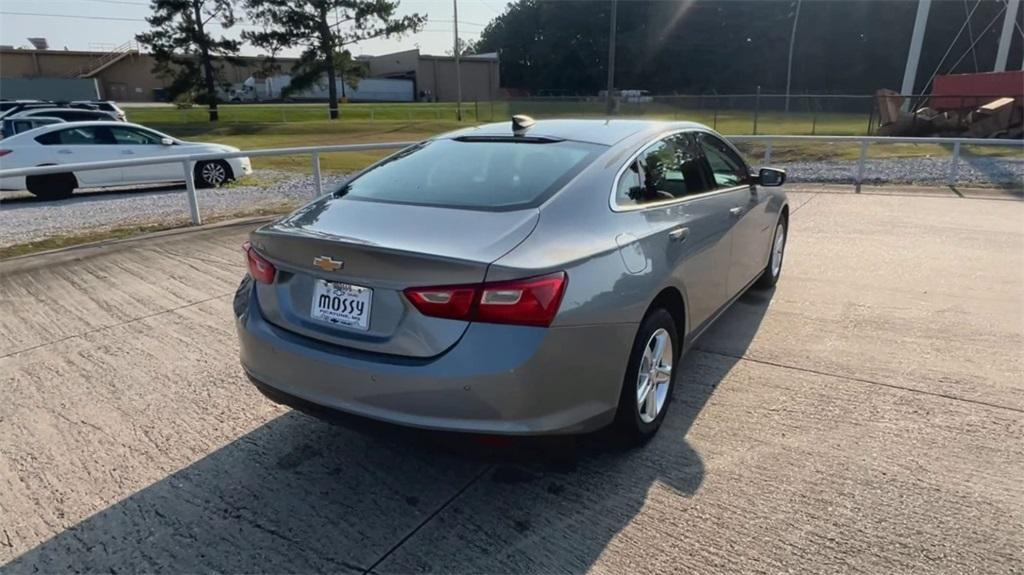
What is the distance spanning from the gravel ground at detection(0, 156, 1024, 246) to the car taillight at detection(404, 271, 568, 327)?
8.07 m

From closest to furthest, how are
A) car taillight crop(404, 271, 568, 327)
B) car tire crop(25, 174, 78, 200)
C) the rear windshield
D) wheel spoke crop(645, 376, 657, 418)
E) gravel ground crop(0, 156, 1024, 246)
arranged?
car taillight crop(404, 271, 568, 327) → the rear windshield → wheel spoke crop(645, 376, 657, 418) → gravel ground crop(0, 156, 1024, 246) → car tire crop(25, 174, 78, 200)

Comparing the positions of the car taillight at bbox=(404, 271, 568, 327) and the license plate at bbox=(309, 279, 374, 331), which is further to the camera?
the license plate at bbox=(309, 279, 374, 331)

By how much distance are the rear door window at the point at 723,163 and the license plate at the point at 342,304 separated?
2601 millimetres

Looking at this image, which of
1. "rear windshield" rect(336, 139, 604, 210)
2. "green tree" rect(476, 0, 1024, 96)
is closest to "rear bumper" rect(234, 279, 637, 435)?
"rear windshield" rect(336, 139, 604, 210)

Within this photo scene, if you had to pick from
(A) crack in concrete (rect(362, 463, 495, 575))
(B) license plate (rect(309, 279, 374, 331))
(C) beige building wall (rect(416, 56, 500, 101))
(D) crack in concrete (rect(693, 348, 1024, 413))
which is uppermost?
(C) beige building wall (rect(416, 56, 500, 101))

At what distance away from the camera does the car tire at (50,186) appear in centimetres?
1217

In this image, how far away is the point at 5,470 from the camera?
10.1ft

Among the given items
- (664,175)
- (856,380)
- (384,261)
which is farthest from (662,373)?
(384,261)

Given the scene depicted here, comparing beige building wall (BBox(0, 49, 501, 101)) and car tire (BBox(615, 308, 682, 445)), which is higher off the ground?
beige building wall (BBox(0, 49, 501, 101))

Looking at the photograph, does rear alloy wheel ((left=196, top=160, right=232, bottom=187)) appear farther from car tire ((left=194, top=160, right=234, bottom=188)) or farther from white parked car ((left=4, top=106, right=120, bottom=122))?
white parked car ((left=4, top=106, right=120, bottom=122))

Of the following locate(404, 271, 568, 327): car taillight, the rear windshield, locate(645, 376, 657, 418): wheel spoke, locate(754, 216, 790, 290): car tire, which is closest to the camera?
locate(404, 271, 568, 327): car taillight

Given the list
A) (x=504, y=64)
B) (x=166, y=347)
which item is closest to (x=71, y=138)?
(x=166, y=347)

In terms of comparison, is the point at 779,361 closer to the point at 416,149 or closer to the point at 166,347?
the point at 416,149

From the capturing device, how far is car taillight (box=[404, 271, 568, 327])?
2.38m
